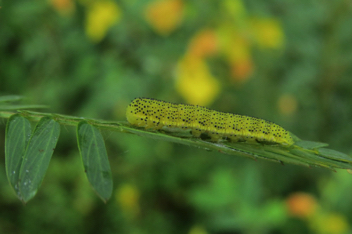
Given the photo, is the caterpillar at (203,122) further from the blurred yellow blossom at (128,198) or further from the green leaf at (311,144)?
the blurred yellow blossom at (128,198)

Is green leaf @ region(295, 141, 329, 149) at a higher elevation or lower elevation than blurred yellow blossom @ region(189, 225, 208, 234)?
higher

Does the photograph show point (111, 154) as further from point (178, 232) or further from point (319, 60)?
point (319, 60)

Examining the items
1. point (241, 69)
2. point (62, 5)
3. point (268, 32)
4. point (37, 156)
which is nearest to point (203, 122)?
point (37, 156)

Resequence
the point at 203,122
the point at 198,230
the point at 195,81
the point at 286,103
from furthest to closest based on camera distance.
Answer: the point at 286,103 → the point at 195,81 → the point at 198,230 → the point at 203,122

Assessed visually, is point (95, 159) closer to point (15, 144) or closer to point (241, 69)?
point (15, 144)

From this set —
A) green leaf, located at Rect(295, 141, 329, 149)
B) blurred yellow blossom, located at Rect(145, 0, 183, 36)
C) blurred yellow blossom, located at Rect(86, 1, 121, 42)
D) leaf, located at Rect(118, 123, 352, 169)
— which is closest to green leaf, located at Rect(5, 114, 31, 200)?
leaf, located at Rect(118, 123, 352, 169)

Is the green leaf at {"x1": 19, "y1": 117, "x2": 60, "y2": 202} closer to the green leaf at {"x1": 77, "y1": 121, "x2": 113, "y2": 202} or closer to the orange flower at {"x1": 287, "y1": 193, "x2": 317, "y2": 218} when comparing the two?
the green leaf at {"x1": 77, "y1": 121, "x2": 113, "y2": 202}

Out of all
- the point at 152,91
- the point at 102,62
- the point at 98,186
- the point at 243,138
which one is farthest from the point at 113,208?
the point at 98,186
